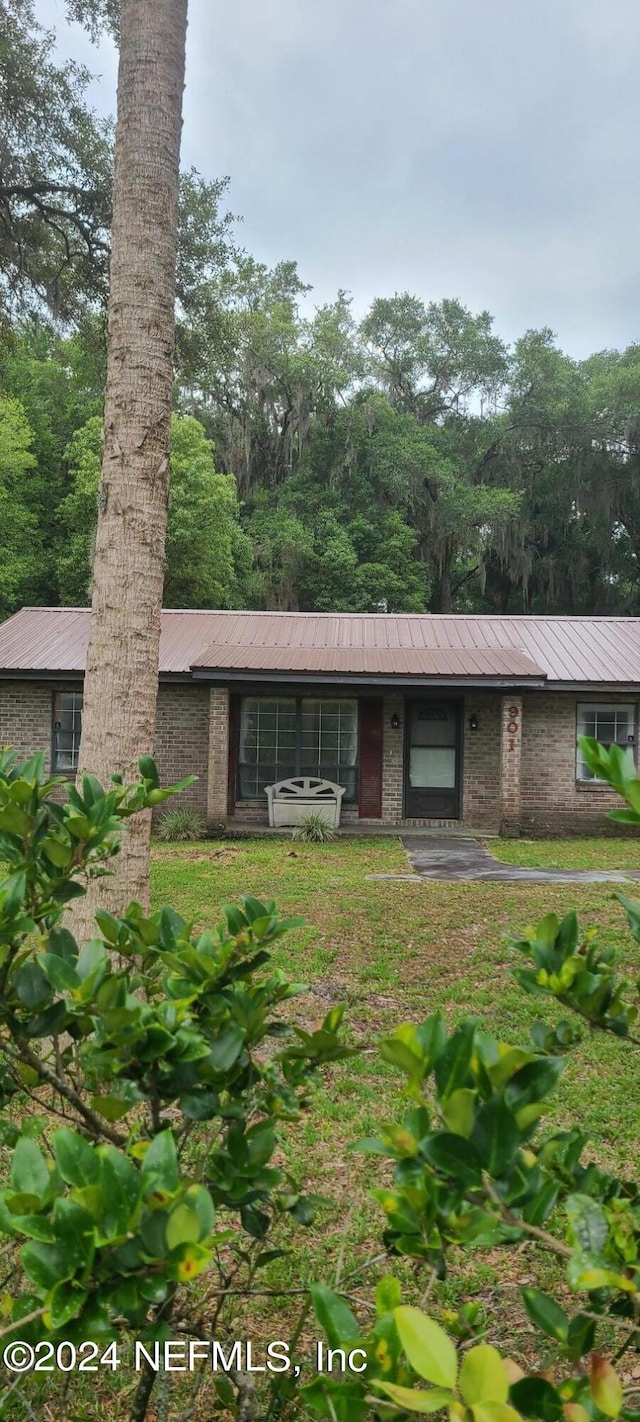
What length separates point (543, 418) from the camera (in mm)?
30625

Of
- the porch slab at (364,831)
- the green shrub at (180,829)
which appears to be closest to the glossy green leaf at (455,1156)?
the green shrub at (180,829)

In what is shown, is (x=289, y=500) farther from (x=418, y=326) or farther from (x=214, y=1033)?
(x=214, y=1033)

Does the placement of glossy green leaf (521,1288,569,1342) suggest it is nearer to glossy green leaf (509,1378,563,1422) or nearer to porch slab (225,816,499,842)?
glossy green leaf (509,1378,563,1422)

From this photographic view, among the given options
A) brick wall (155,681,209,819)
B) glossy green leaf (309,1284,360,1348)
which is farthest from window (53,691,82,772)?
glossy green leaf (309,1284,360,1348)

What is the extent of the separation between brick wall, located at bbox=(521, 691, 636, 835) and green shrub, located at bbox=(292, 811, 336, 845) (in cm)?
350

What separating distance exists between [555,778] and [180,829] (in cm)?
638

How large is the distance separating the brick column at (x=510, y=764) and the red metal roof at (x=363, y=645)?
0.62 metres

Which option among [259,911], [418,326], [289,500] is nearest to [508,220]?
[418,326]

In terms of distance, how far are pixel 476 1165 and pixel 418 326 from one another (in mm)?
37056

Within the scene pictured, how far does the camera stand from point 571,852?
11758 millimetres

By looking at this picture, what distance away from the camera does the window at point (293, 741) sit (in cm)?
1427

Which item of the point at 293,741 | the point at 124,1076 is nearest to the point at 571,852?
the point at 293,741

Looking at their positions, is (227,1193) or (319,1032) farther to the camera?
(319,1032)

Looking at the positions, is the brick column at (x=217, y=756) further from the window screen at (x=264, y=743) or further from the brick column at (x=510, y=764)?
the brick column at (x=510, y=764)
